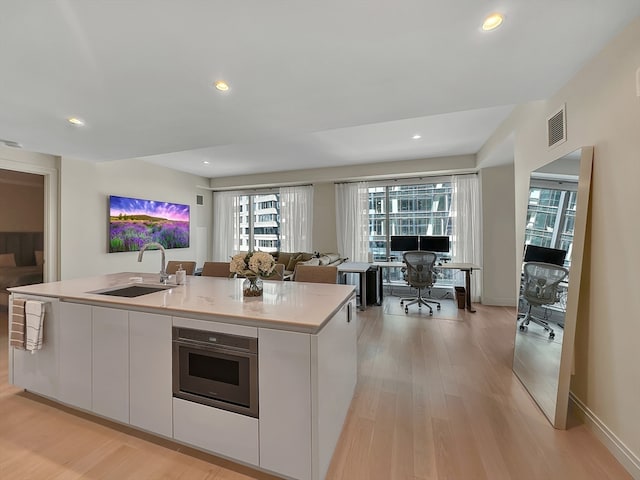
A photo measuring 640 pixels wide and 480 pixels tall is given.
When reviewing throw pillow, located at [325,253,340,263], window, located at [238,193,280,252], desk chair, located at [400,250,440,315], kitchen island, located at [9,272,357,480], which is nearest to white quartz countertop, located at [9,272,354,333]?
kitchen island, located at [9,272,357,480]

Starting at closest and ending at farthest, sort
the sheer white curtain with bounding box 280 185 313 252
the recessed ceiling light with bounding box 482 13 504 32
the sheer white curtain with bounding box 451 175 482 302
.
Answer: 1. the recessed ceiling light with bounding box 482 13 504 32
2. the sheer white curtain with bounding box 451 175 482 302
3. the sheer white curtain with bounding box 280 185 313 252

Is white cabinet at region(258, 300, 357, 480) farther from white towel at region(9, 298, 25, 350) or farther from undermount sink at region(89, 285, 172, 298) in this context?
white towel at region(9, 298, 25, 350)

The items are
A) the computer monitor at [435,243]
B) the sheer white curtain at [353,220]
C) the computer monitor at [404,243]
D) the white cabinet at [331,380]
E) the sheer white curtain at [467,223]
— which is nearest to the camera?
the white cabinet at [331,380]

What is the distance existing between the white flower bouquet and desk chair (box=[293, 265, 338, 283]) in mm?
927

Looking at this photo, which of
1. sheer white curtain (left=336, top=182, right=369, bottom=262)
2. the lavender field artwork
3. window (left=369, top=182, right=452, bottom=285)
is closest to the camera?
the lavender field artwork

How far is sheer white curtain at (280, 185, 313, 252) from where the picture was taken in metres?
6.36

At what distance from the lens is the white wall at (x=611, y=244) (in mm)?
1502

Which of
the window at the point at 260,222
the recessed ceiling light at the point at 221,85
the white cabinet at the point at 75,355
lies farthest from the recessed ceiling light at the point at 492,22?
the window at the point at 260,222

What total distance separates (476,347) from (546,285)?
1.30m

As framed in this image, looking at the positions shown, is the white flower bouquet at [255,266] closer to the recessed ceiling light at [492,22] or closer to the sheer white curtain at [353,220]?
the recessed ceiling light at [492,22]

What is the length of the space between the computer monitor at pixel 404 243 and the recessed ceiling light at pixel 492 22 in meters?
3.99

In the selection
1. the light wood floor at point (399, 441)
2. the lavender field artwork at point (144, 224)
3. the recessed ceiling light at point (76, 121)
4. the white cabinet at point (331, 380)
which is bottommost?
the light wood floor at point (399, 441)

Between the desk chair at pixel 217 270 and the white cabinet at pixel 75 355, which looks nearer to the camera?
the white cabinet at pixel 75 355

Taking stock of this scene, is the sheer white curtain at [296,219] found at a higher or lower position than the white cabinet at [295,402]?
higher
